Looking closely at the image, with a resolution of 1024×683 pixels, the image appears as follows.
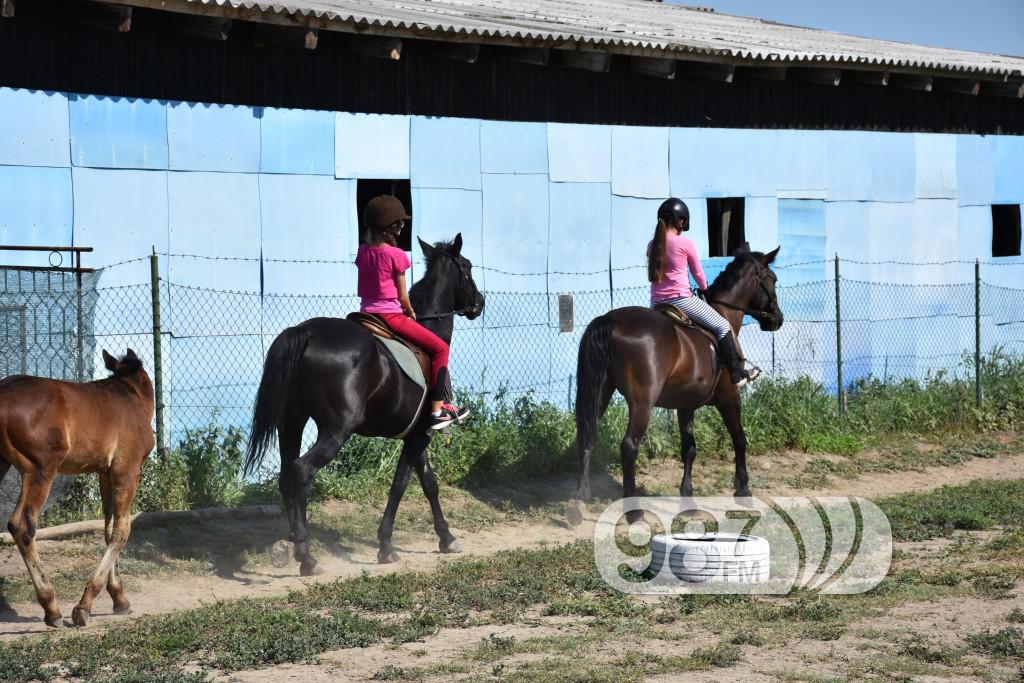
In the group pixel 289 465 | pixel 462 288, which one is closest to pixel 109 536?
pixel 289 465

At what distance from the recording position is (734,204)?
16672mm

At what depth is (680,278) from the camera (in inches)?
463

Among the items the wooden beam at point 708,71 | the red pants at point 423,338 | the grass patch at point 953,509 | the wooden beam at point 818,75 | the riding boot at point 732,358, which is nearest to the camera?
the red pants at point 423,338

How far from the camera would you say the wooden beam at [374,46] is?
1264cm

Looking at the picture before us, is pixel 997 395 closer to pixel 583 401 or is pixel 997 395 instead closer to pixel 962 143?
pixel 962 143

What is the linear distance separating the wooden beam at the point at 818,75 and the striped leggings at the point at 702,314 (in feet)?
20.9

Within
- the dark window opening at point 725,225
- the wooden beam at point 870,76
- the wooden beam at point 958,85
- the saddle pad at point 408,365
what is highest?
the wooden beam at point 958,85

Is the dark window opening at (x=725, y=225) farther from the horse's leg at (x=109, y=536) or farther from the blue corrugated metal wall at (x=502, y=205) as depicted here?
the horse's leg at (x=109, y=536)

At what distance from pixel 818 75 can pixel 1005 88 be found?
13.0 ft

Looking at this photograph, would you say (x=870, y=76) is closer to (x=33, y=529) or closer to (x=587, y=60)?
(x=587, y=60)

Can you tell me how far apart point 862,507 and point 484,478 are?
367cm

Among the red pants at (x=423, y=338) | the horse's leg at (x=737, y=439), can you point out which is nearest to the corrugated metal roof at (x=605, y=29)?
the red pants at (x=423, y=338)

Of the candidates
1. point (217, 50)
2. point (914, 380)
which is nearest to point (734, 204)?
point (914, 380)

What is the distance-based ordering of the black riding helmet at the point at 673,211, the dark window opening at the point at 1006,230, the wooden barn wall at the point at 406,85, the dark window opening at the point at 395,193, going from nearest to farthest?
1. the wooden barn wall at the point at 406,85
2. the black riding helmet at the point at 673,211
3. the dark window opening at the point at 395,193
4. the dark window opening at the point at 1006,230
